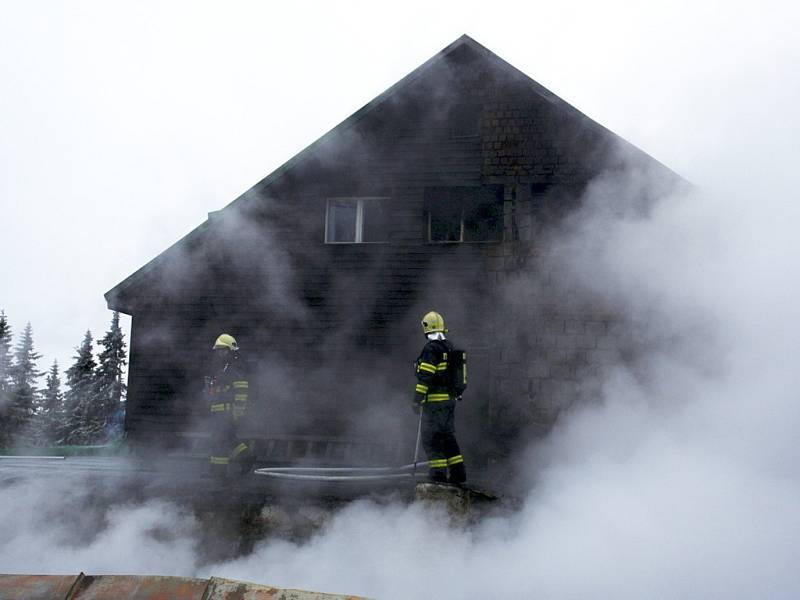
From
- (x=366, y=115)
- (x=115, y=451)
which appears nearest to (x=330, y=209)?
(x=366, y=115)

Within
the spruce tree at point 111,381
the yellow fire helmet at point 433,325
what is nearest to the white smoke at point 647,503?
the yellow fire helmet at point 433,325

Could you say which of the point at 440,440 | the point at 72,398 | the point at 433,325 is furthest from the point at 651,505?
the point at 72,398

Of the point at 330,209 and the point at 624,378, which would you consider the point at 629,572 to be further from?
the point at 330,209

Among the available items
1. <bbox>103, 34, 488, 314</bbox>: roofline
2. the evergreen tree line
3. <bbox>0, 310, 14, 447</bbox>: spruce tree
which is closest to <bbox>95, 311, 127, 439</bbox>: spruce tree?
the evergreen tree line

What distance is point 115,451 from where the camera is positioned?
35.7 feet

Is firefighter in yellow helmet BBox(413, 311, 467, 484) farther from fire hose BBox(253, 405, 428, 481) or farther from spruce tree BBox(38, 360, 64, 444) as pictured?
spruce tree BBox(38, 360, 64, 444)

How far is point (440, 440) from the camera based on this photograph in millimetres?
6656

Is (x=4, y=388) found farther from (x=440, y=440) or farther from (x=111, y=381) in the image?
(x=440, y=440)

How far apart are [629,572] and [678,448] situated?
201 centimetres

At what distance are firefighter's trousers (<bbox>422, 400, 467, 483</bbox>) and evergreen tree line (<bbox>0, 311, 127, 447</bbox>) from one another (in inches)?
931

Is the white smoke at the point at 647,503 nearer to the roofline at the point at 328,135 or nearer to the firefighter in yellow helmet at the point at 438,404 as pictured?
the firefighter in yellow helmet at the point at 438,404

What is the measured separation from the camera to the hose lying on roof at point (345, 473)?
6891 mm

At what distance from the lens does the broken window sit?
33.5ft

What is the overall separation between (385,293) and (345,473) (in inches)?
124
